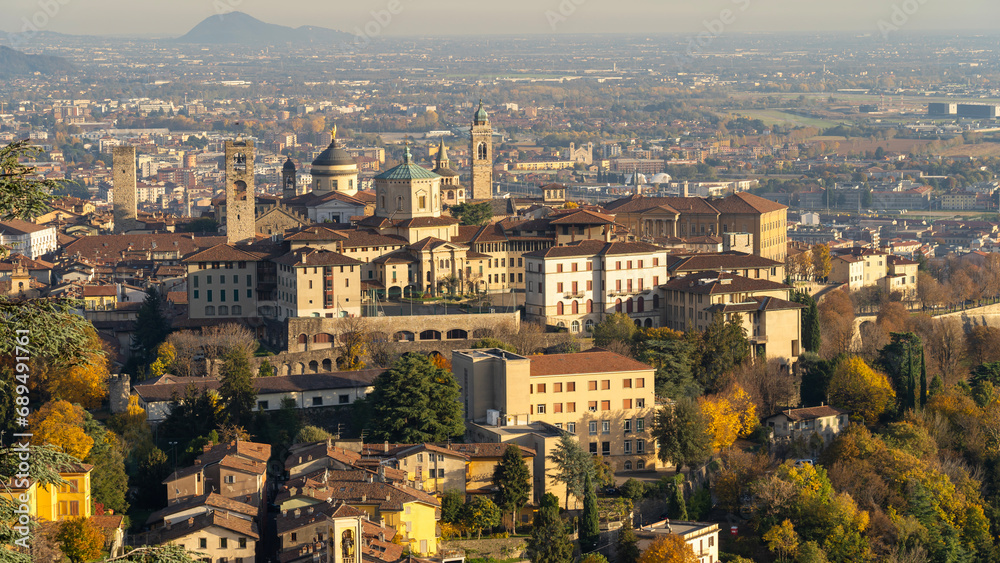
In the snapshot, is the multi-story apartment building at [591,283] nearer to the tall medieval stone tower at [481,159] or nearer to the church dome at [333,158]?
the church dome at [333,158]

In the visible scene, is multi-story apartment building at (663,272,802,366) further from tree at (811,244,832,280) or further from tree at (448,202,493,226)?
tree at (811,244,832,280)

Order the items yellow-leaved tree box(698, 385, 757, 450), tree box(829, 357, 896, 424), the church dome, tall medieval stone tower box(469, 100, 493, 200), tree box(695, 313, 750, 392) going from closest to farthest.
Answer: yellow-leaved tree box(698, 385, 757, 450) < tree box(829, 357, 896, 424) < tree box(695, 313, 750, 392) < the church dome < tall medieval stone tower box(469, 100, 493, 200)

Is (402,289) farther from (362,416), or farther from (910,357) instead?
(910,357)

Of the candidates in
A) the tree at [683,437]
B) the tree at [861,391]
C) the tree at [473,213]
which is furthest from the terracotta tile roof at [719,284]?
the tree at [473,213]

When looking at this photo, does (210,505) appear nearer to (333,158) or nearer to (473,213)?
(473,213)

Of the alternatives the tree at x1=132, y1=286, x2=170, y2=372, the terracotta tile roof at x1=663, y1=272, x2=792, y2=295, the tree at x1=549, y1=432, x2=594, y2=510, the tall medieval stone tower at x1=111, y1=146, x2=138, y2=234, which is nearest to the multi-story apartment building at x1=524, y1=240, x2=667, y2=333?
the terracotta tile roof at x1=663, y1=272, x2=792, y2=295

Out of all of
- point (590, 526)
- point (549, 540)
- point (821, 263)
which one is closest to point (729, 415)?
point (590, 526)

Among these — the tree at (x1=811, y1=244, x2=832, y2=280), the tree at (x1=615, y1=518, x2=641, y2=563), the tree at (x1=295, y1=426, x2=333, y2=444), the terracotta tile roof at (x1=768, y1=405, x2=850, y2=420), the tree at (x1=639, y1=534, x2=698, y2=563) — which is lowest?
the tree at (x1=615, y1=518, x2=641, y2=563)

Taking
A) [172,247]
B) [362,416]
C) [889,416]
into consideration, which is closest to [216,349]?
[362,416]
